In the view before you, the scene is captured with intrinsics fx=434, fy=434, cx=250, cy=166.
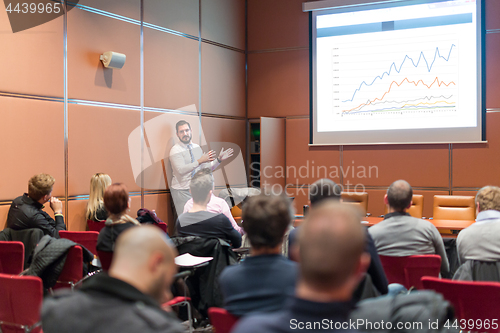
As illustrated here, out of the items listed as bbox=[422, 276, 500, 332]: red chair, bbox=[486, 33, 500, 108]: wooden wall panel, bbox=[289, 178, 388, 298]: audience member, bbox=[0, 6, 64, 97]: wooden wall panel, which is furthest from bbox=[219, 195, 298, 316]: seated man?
bbox=[486, 33, 500, 108]: wooden wall panel

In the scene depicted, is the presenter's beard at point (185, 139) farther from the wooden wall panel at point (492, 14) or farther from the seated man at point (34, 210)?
the wooden wall panel at point (492, 14)

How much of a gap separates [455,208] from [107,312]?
5.01m

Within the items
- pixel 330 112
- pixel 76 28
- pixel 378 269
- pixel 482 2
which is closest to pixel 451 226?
pixel 378 269

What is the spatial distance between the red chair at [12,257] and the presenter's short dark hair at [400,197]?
2.52 meters

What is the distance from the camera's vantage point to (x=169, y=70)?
6.22 metres

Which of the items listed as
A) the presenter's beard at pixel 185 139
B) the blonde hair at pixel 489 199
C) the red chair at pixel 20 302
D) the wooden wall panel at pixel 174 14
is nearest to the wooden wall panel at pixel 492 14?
the wooden wall panel at pixel 174 14

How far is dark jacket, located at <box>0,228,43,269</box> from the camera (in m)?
3.55

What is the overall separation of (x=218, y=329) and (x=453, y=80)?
6.00 m

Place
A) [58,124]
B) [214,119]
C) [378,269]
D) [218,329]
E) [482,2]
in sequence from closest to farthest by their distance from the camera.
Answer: [218,329] < [378,269] < [58,124] < [482,2] < [214,119]

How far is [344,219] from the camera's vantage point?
0.96m

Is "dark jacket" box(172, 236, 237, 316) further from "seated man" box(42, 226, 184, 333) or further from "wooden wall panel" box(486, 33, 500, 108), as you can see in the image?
"wooden wall panel" box(486, 33, 500, 108)

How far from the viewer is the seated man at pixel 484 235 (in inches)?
103

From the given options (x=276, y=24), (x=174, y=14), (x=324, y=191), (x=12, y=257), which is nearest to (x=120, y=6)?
(x=174, y=14)

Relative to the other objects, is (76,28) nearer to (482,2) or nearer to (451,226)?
(451,226)
